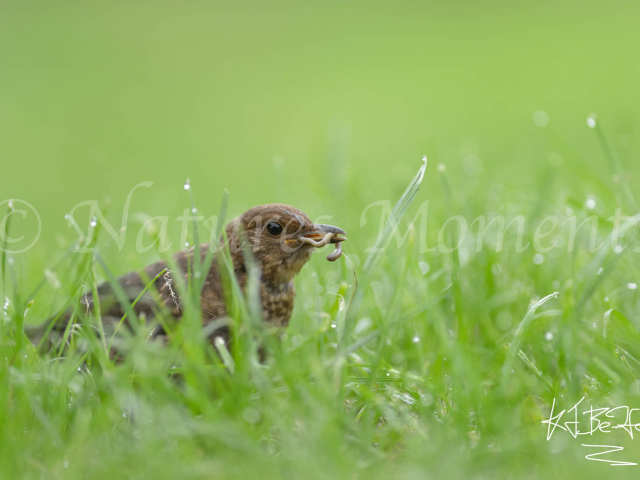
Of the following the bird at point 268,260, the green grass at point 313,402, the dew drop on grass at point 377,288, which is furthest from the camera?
the dew drop on grass at point 377,288

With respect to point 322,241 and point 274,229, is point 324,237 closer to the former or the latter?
point 322,241

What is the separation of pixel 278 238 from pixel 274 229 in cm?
5

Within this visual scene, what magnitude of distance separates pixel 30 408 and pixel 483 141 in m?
8.08

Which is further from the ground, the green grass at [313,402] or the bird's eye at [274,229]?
the bird's eye at [274,229]

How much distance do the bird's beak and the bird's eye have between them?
0.12 meters

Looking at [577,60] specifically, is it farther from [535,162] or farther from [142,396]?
[142,396]

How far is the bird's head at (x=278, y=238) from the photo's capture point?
12.3 ft

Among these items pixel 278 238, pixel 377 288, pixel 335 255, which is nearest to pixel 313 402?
pixel 335 255

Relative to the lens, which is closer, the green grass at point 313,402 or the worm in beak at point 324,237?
the green grass at point 313,402
